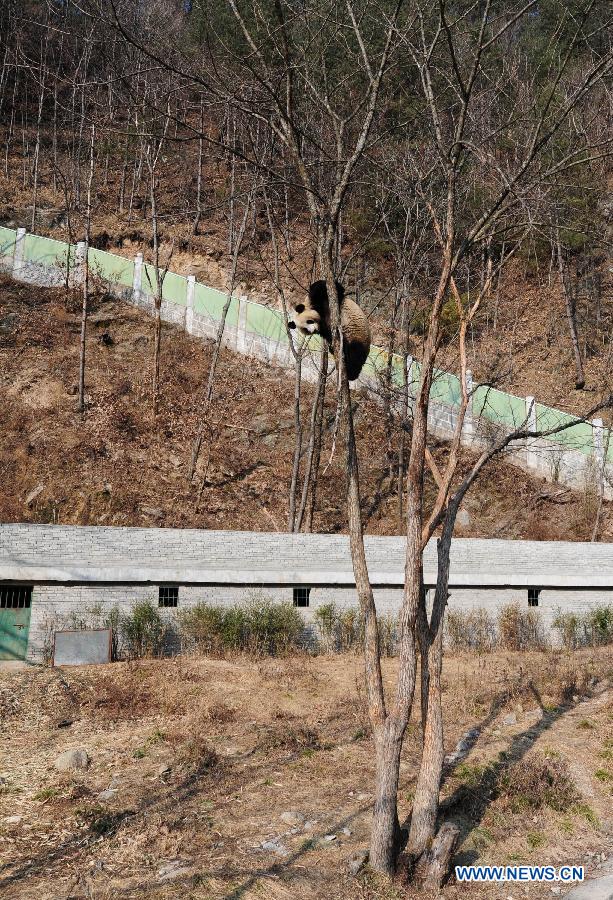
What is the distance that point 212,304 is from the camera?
2992 centimetres

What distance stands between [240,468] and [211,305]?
8.67 meters

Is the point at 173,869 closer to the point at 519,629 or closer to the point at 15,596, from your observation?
the point at 15,596

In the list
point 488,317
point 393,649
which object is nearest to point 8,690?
point 393,649

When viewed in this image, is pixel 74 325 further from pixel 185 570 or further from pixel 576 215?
pixel 576 215

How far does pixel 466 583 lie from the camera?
57.4 ft

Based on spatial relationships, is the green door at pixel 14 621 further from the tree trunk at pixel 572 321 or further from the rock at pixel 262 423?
the tree trunk at pixel 572 321

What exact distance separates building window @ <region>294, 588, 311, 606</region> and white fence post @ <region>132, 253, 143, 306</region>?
60.5 ft

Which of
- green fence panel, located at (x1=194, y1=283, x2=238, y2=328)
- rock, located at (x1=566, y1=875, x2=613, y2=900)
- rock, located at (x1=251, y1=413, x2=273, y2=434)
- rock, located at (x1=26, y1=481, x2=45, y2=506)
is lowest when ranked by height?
rock, located at (x1=566, y1=875, x2=613, y2=900)

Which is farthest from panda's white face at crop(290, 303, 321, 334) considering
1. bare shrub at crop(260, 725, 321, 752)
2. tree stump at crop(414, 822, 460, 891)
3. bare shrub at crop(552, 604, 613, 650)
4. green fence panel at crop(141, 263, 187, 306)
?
green fence panel at crop(141, 263, 187, 306)

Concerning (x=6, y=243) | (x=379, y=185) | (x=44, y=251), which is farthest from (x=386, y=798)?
(x=6, y=243)

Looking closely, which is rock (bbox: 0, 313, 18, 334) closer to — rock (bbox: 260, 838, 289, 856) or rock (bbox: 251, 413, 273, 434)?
rock (bbox: 251, 413, 273, 434)

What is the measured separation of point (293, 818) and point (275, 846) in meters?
0.60

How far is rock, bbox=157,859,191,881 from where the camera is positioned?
708 cm

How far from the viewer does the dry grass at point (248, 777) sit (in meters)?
7.31
